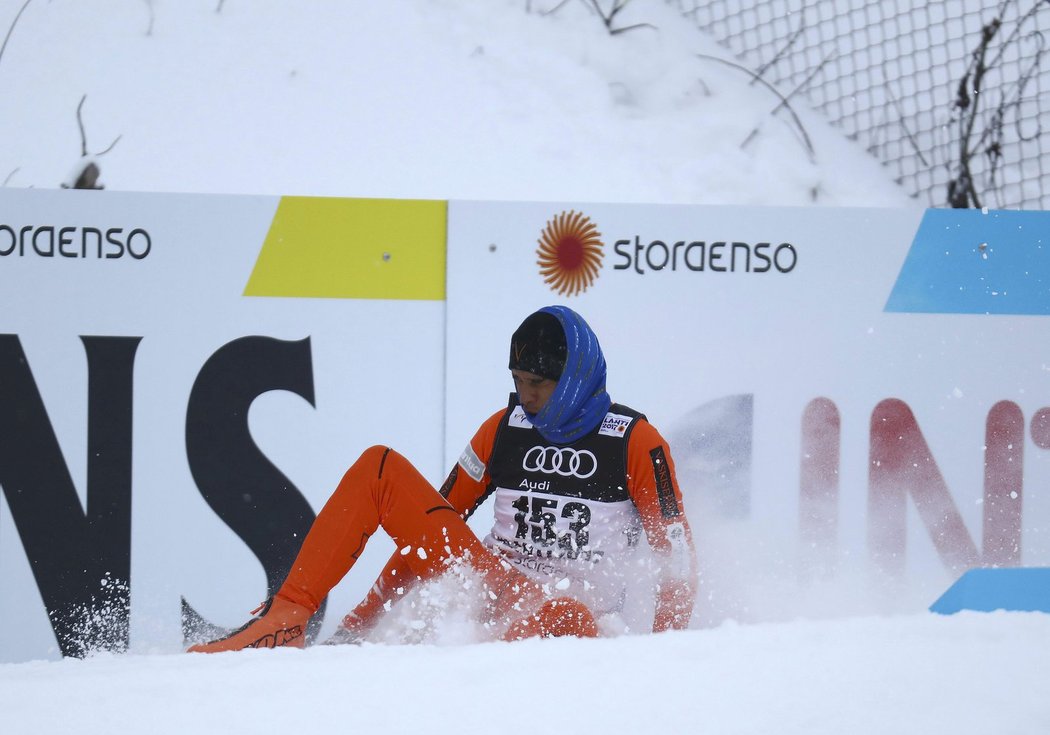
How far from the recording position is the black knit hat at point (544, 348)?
2576mm

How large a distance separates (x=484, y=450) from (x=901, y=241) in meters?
1.67

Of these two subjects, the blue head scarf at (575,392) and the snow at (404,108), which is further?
the snow at (404,108)

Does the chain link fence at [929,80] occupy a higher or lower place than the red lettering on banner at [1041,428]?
higher

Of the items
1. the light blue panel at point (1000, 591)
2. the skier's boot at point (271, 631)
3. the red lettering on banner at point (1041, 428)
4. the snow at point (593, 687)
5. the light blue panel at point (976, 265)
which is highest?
the light blue panel at point (976, 265)

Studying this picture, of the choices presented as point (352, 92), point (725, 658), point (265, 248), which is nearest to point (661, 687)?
point (725, 658)

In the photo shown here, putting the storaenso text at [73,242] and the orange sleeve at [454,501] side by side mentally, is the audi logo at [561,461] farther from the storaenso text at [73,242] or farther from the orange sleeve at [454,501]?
the storaenso text at [73,242]

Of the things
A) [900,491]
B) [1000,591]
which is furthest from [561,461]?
[1000,591]

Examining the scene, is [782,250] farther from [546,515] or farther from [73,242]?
[73,242]

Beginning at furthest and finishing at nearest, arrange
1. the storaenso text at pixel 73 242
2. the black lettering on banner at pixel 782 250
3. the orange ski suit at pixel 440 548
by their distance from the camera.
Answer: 1. the black lettering on banner at pixel 782 250
2. the storaenso text at pixel 73 242
3. the orange ski suit at pixel 440 548

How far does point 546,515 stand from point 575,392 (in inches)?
14.9

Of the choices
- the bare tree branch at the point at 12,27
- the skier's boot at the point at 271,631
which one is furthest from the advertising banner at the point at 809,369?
the bare tree branch at the point at 12,27

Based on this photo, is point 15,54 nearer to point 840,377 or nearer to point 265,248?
point 265,248

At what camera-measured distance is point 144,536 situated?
316 cm

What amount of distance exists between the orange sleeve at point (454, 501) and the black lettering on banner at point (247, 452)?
22.5 inches
